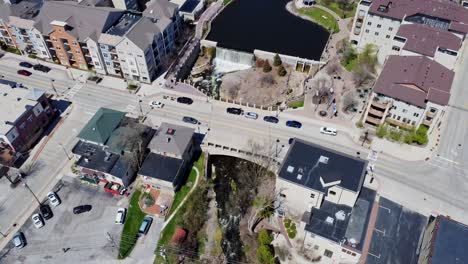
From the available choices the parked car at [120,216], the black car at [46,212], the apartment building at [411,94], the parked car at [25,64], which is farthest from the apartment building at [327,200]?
the parked car at [25,64]

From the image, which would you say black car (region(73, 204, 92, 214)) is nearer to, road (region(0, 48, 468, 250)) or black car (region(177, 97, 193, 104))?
road (region(0, 48, 468, 250))

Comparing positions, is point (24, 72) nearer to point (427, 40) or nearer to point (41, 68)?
point (41, 68)

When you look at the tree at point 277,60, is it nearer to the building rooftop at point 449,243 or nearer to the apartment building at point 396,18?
the apartment building at point 396,18

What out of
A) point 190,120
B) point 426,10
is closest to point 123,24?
point 190,120

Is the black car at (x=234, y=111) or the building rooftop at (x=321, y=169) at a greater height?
the building rooftop at (x=321, y=169)

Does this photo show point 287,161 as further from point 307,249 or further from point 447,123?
point 447,123

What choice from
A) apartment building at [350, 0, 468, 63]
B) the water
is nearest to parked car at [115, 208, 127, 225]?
the water
